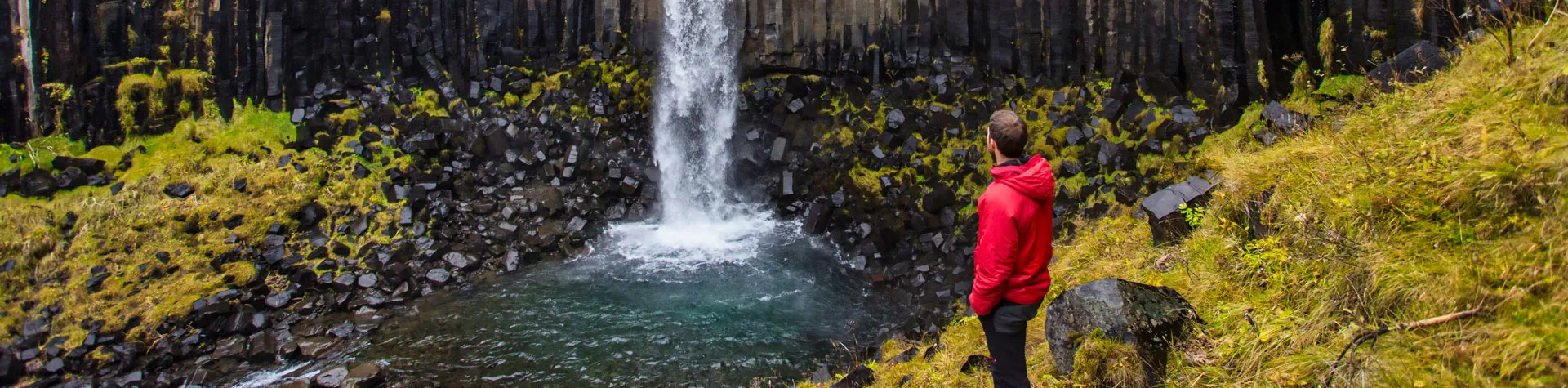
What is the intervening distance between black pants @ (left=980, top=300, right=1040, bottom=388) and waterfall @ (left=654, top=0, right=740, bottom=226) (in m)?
11.0

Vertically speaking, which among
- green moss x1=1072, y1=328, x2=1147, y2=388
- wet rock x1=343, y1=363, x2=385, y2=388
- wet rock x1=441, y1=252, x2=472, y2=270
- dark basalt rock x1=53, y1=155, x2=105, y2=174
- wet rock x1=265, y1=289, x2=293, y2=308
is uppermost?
dark basalt rock x1=53, y1=155, x2=105, y2=174

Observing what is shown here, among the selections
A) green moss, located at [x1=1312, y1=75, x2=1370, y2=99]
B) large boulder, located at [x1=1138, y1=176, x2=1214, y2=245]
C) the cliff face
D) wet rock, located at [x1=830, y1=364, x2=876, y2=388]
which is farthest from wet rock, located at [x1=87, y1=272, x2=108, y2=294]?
green moss, located at [x1=1312, y1=75, x2=1370, y2=99]

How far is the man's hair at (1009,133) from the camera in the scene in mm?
4395

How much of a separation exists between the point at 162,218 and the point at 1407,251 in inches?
619

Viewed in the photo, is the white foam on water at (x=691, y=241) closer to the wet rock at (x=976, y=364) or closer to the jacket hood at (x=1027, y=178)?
the wet rock at (x=976, y=364)

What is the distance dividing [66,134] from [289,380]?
862 centimetres

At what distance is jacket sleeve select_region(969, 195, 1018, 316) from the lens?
442cm

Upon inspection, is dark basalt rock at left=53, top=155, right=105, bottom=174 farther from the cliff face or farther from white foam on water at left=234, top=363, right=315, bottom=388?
white foam on water at left=234, top=363, right=315, bottom=388

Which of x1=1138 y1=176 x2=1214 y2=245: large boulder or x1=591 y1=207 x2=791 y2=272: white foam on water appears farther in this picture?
x1=591 y1=207 x2=791 y2=272: white foam on water

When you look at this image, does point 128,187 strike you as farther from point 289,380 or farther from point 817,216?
point 817,216

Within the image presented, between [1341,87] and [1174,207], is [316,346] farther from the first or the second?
[1341,87]

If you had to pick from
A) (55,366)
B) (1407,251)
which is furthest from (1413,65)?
(55,366)

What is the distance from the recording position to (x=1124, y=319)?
5.40 m

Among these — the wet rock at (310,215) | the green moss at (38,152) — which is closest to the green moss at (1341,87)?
the wet rock at (310,215)
